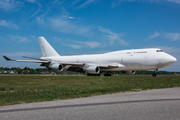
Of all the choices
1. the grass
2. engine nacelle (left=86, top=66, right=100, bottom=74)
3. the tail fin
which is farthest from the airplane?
the grass

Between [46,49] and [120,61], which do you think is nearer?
[120,61]

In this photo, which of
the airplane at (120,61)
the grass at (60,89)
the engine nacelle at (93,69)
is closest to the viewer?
the grass at (60,89)

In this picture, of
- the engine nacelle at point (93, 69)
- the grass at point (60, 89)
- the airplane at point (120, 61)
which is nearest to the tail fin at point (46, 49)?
the airplane at point (120, 61)

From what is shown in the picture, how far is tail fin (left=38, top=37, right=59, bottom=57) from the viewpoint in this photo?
4775 centimetres

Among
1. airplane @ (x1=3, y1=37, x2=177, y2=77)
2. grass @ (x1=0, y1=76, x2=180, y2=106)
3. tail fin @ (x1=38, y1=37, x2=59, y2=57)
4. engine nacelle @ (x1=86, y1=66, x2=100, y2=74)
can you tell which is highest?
tail fin @ (x1=38, y1=37, x2=59, y2=57)

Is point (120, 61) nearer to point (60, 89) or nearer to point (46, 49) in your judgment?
point (46, 49)

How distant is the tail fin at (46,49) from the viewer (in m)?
47.8

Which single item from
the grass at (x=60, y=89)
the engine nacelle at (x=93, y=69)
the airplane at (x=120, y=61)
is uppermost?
the airplane at (x=120, y=61)

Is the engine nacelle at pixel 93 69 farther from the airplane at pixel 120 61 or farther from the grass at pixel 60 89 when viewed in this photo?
the grass at pixel 60 89

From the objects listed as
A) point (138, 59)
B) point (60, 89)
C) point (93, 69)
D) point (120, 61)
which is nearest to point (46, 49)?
point (93, 69)

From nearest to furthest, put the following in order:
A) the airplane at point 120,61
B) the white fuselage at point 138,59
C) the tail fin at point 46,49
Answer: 1. the white fuselage at point 138,59
2. the airplane at point 120,61
3. the tail fin at point 46,49

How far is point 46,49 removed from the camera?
47.8 meters

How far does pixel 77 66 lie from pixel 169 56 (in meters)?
17.7

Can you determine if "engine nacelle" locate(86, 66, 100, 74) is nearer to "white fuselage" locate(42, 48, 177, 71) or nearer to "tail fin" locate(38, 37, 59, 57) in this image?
"white fuselage" locate(42, 48, 177, 71)
